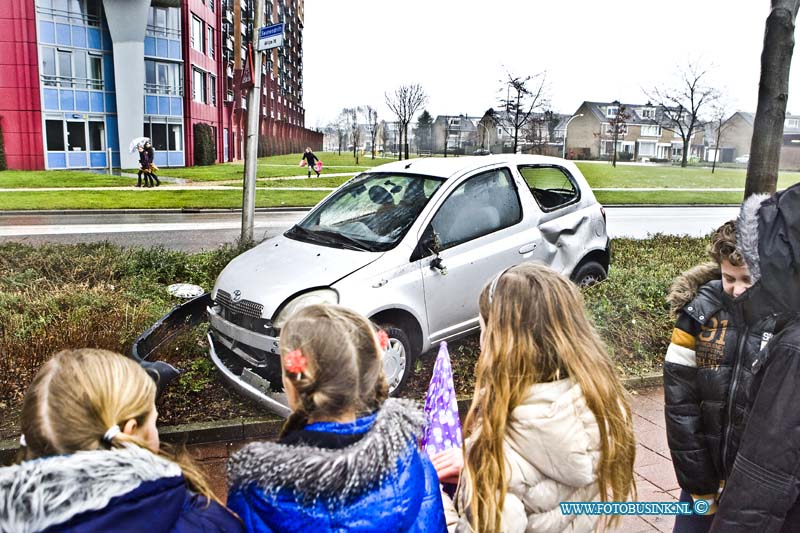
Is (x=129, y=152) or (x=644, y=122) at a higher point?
(x=644, y=122)

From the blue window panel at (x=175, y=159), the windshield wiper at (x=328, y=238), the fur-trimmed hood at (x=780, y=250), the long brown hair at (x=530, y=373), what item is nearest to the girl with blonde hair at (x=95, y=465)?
the long brown hair at (x=530, y=373)

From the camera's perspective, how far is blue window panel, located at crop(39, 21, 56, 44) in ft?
69.7

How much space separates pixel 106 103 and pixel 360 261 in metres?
26.7

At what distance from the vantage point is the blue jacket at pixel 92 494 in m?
1.40

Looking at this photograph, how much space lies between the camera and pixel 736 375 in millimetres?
2303

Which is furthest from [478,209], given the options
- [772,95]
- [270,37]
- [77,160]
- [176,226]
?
[77,160]

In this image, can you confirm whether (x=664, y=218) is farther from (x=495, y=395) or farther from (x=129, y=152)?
(x=129, y=152)

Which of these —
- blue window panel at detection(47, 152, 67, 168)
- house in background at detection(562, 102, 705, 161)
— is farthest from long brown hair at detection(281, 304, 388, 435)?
house in background at detection(562, 102, 705, 161)

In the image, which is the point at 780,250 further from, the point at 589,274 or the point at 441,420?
the point at 589,274

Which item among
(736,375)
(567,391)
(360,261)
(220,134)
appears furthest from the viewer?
(220,134)

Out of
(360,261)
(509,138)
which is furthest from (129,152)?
(360,261)

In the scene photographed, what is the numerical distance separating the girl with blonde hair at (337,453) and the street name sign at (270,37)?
709 centimetres

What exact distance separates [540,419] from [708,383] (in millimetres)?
878

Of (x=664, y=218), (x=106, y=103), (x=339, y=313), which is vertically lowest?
(x=664, y=218)
